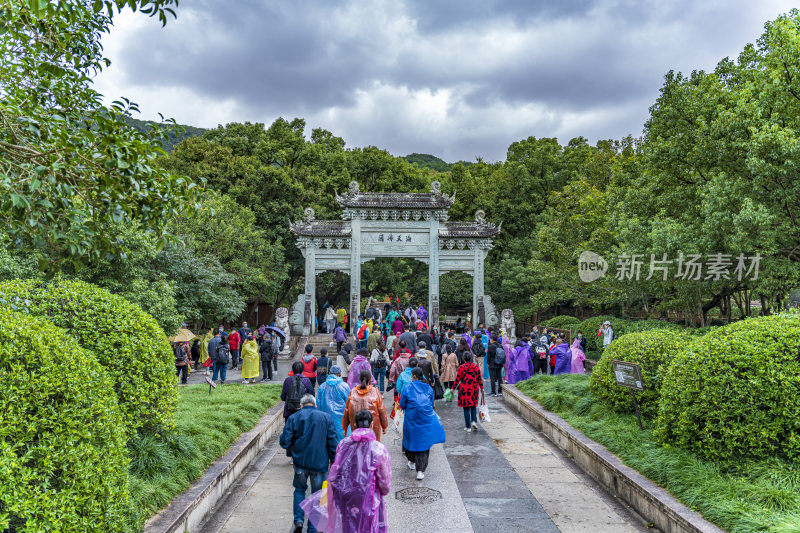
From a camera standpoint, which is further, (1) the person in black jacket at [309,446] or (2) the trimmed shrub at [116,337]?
(2) the trimmed shrub at [116,337]

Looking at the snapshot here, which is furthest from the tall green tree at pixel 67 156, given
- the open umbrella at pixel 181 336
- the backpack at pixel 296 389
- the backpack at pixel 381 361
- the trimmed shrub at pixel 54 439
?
the open umbrella at pixel 181 336

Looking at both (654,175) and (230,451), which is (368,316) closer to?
(654,175)

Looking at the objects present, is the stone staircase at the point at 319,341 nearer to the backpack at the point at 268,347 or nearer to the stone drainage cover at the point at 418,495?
the backpack at the point at 268,347

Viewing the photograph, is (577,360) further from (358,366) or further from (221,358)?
(221,358)

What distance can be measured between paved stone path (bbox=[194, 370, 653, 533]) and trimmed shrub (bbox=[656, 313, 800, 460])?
121cm

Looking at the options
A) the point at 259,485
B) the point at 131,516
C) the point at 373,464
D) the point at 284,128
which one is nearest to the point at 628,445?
the point at 373,464

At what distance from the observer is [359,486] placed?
13.9 feet

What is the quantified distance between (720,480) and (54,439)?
5.80 meters

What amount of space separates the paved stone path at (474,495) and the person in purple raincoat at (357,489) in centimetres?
115

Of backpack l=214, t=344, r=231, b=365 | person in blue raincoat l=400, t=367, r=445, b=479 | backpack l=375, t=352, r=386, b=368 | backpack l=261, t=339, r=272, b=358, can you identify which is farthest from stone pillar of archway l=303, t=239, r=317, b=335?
person in blue raincoat l=400, t=367, r=445, b=479

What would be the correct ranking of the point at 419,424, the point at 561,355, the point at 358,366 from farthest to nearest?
the point at 561,355 → the point at 358,366 → the point at 419,424

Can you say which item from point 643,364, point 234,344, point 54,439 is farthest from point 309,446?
point 234,344

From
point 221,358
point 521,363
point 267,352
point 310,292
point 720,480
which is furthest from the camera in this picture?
point 310,292

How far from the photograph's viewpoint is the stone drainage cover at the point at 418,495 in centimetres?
602
